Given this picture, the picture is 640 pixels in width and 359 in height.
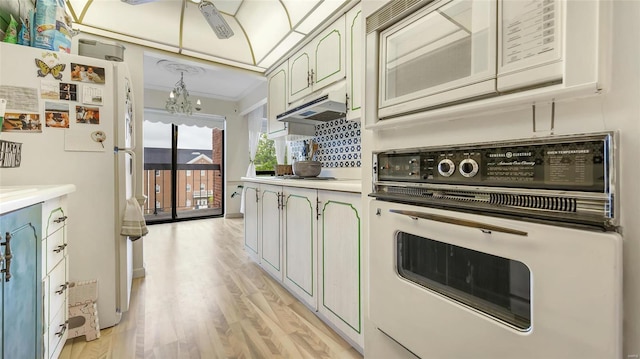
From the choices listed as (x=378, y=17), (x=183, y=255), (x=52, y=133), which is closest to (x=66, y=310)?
(x=52, y=133)

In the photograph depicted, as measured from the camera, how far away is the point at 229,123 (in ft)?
17.9

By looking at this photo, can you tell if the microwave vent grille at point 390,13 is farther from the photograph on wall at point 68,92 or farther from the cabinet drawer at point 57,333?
the cabinet drawer at point 57,333

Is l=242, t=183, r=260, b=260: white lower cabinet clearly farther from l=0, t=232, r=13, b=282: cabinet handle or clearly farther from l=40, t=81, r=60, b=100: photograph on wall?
l=0, t=232, r=13, b=282: cabinet handle

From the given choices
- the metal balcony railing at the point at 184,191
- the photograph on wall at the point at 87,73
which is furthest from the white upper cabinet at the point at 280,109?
the metal balcony railing at the point at 184,191

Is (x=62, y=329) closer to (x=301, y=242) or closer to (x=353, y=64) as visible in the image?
(x=301, y=242)

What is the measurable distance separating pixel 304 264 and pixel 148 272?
5.80 feet

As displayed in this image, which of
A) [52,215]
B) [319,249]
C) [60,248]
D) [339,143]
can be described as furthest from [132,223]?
[339,143]

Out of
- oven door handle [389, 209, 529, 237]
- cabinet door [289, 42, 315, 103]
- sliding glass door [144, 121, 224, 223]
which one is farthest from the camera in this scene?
sliding glass door [144, 121, 224, 223]

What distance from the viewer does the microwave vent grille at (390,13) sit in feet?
2.83

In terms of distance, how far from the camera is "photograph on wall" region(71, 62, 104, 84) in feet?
5.03

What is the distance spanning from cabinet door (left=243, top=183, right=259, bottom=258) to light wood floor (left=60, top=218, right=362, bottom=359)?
0.21m

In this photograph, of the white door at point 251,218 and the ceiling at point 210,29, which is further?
the white door at point 251,218

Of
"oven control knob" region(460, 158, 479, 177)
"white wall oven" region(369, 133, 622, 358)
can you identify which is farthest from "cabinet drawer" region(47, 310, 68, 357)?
"oven control knob" region(460, 158, 479, 177)

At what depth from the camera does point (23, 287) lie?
3.08ft
